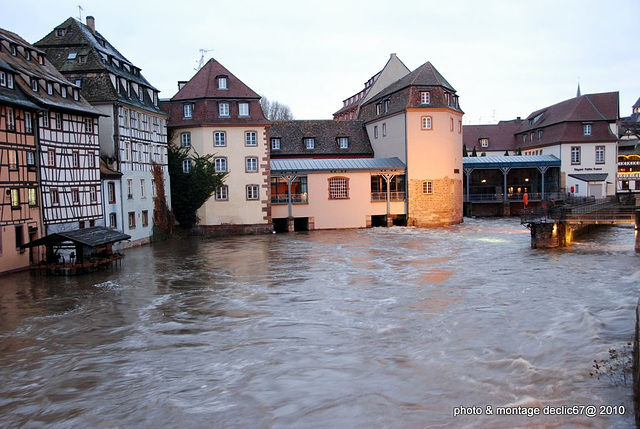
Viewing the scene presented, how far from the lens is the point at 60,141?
24688 mm

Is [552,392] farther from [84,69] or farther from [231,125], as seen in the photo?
[231,125]

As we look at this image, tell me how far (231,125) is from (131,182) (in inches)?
334

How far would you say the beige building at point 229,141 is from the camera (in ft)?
121

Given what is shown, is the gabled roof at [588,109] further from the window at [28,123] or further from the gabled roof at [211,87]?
the window at [28,123]

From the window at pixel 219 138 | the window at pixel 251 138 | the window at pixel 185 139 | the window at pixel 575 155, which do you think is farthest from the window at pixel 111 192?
the window at pixel 575 155

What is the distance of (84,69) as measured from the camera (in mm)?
29391

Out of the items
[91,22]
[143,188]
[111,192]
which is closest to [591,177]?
[143,188]

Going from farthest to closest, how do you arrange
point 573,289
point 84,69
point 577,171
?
point 577,171
point 84,69
point 573,289

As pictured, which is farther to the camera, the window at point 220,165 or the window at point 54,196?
the window at point 220,165

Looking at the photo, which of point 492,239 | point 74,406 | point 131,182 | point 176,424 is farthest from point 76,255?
point 492,239

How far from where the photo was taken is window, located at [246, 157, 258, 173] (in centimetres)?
3747

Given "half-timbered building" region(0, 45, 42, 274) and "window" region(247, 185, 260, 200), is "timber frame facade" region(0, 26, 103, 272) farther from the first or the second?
"window" region(247, 185, 260, 200)

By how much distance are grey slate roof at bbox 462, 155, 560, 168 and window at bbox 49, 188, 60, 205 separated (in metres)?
33.8

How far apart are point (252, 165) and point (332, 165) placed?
5.68 meters
